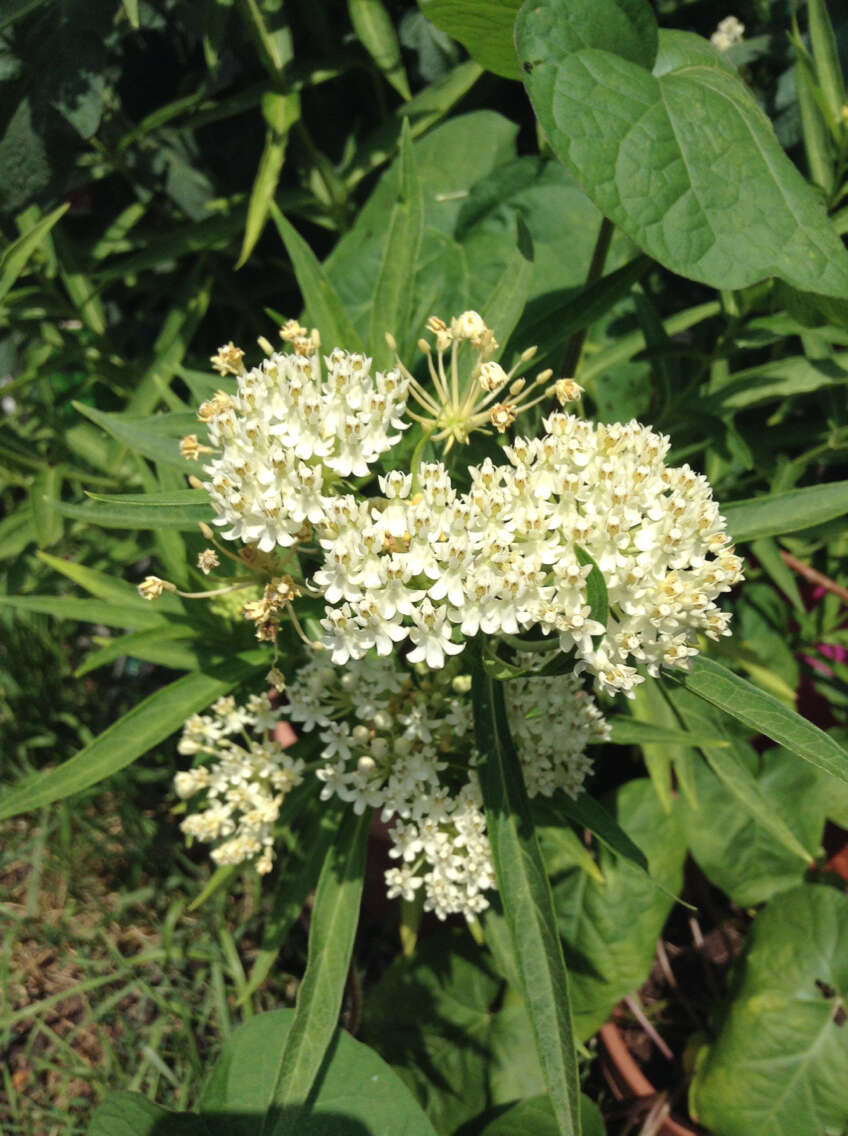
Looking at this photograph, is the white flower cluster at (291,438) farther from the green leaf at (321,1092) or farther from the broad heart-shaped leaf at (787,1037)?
the broad heart-shaped leaf at (787,1037)

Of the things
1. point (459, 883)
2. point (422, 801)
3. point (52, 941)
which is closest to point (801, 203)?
point (422, 801)

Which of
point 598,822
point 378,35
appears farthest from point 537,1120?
point 378,35

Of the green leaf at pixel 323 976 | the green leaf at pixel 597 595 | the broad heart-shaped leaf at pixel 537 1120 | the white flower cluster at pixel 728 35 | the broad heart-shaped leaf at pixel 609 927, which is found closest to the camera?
the green leaf at pixel 597 595

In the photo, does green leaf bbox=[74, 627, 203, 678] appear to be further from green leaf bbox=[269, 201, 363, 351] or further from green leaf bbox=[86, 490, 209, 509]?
green leaf bbox=[269, 201, 363, 351]

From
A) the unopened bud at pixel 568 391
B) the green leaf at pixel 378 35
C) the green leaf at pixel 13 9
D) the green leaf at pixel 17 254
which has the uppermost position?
the green leaf at pixel 13 9

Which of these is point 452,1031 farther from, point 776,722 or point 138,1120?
point 776,722

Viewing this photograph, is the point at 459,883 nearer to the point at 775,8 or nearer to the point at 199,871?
the point at 199,871

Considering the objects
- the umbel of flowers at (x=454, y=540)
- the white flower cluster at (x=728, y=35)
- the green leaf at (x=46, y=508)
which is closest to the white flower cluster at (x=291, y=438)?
the umbel of flowers at (x=454, y=540)
